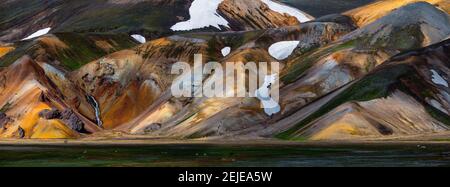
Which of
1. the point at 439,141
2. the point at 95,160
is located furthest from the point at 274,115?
the point at 95,160

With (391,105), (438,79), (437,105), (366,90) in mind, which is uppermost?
(438,79)

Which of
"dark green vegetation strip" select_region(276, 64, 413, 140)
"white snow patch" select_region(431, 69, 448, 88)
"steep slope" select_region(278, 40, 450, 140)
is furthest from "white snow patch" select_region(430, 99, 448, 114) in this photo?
"white snow patch" select_region(431, 69, 448, 88)

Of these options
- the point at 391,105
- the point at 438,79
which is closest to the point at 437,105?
the point at 391,105

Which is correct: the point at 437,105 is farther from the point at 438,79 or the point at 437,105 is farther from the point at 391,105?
the point at 438,79

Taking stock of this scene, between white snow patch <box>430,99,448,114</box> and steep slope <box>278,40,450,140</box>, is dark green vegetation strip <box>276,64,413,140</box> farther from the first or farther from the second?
white snow patch <box>430,99,448,114</box>

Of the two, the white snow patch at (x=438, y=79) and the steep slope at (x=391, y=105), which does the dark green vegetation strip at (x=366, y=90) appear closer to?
the steep slope at (x=391, y=105)

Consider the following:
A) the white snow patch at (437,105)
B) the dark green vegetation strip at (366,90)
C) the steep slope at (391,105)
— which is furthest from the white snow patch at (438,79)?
the white snow patch at (437,105)
